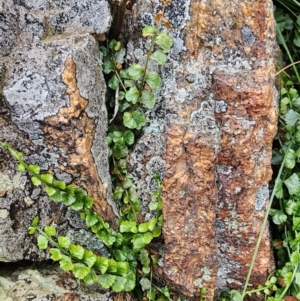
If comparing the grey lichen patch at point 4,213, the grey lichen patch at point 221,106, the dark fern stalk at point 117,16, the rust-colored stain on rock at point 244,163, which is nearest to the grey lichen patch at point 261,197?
the rust-colored stain on rock at point 244,163

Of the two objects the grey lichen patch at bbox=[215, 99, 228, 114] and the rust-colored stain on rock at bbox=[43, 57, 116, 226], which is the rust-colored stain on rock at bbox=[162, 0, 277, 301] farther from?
the rust-colored stain on rock at bbox=[43, 57, 116, 226]

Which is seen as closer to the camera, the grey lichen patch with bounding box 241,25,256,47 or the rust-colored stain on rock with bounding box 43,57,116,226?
the rust-colored stain on rock with bounding box 43,57,116,226

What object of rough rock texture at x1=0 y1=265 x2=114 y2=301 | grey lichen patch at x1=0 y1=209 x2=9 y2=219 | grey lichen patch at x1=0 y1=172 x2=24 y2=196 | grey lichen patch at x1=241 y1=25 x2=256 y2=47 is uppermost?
grey lichen patch at x1=241 y1=25 x2=256 y2=47

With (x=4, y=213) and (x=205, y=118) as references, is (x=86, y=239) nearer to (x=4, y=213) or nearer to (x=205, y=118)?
(x=4, y=213)

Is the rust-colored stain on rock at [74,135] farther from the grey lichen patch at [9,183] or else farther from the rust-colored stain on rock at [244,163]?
the rust-colored stain on rock at [244,163]

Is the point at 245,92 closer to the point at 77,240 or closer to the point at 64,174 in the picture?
the point at 64,174

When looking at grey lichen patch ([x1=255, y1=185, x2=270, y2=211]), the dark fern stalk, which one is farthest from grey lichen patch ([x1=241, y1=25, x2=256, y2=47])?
grey lichen patch ([x1=255, y1=185, x2=270, y2=211])

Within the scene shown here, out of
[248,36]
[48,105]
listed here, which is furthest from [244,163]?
[48,105]
